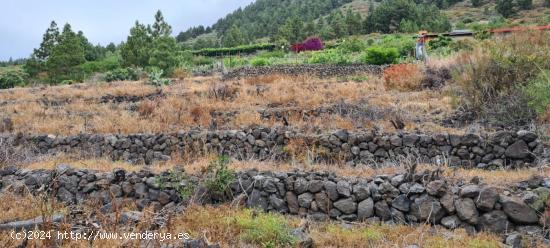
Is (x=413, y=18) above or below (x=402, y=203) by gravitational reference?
above

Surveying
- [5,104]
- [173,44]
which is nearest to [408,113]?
[5,104]

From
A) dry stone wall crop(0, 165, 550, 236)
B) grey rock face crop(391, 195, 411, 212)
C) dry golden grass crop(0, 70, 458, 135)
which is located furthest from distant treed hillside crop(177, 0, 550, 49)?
grey rock face crop(391, 195, 411, 212)

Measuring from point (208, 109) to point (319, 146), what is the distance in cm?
529

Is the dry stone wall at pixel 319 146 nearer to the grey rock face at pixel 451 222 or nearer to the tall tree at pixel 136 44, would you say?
the grey rock face at pixel 451 222

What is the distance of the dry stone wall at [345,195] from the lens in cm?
564

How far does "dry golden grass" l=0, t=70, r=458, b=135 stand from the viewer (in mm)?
11695

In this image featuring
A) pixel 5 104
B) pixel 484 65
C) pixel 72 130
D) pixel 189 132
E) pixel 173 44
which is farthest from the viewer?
pixel 173 44

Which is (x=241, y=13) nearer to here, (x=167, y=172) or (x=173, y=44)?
(x=173, y=44)

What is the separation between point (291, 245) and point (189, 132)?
5479 mm

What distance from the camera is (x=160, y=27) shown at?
131 feet

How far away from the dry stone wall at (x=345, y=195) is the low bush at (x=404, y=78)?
9537 millimetres

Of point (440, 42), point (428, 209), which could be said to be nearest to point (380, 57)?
point (440, 42)

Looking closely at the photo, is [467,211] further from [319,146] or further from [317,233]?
[319,146]

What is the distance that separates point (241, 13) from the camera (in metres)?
155
